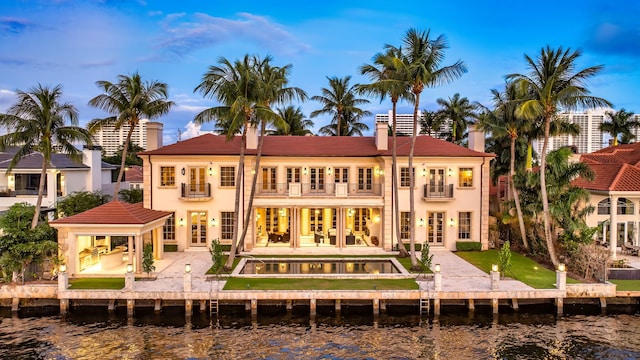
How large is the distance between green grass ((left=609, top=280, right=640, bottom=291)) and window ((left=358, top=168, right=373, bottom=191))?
43.4ft

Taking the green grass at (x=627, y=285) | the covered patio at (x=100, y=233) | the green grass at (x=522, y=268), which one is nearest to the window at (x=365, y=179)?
the green grass at (x=522, y=268)

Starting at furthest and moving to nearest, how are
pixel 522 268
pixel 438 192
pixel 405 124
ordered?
pixel 405 124, pixel 438 192, pixel 522 268

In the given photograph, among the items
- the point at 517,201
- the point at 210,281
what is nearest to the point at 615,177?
the point at 517,201

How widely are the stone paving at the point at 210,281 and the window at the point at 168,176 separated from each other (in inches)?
175

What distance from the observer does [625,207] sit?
81.8ft

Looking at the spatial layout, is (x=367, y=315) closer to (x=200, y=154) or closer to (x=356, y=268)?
(x=356, y=268)

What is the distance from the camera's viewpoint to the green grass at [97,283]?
57.3 ft

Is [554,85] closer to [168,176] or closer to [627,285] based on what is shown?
[627,285]

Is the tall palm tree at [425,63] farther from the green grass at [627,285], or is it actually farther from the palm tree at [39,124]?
the palm tree at [39,124]

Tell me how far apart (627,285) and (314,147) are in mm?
17441

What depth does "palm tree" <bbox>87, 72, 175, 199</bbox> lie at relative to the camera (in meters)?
24.7

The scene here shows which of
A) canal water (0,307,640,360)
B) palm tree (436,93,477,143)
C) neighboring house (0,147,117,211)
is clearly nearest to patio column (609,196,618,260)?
canal water (0,307,640,360)

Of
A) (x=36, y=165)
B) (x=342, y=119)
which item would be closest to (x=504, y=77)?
(x=342, y=119)

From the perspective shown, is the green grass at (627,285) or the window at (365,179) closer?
the green grass at (627,285)
